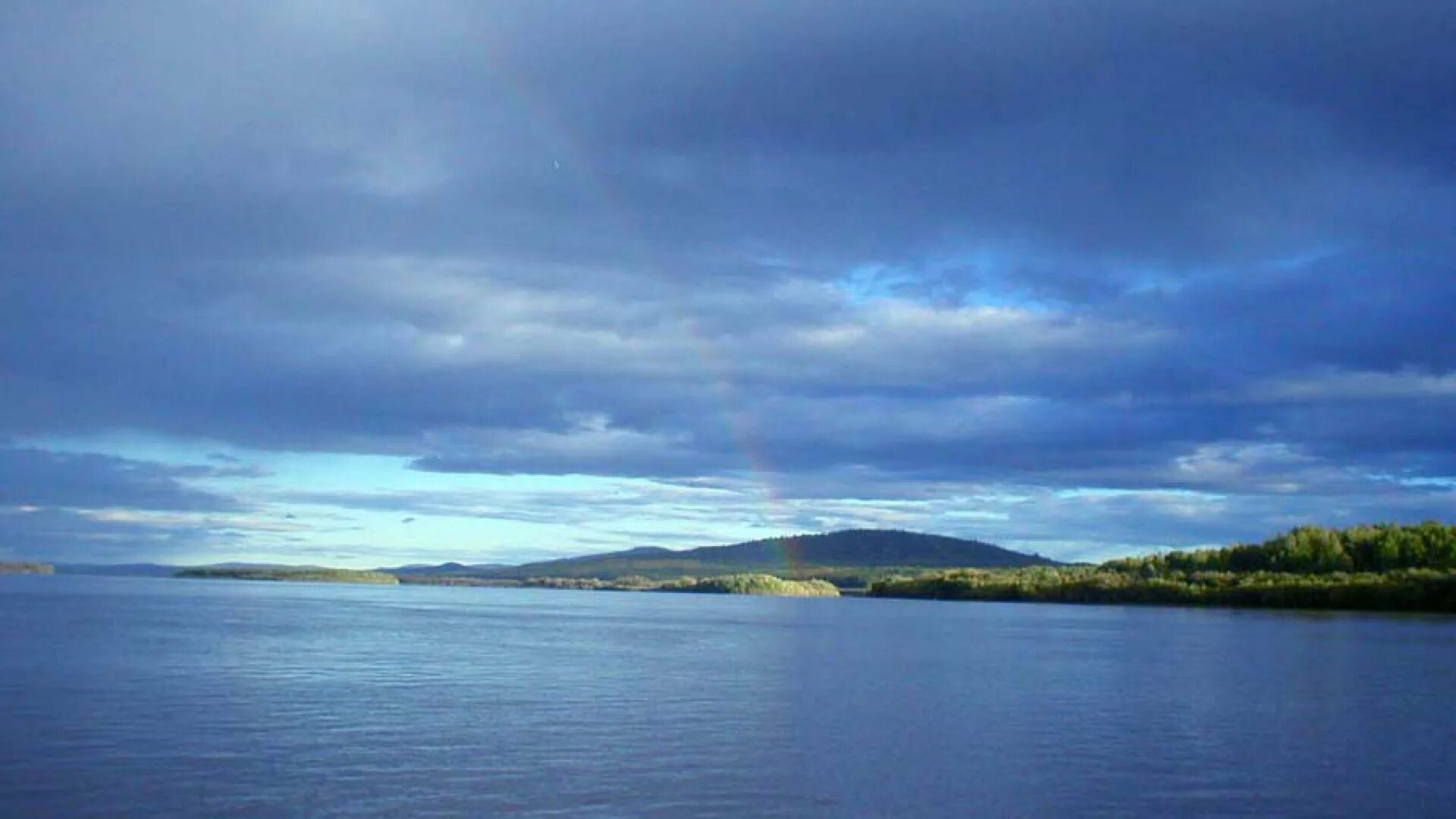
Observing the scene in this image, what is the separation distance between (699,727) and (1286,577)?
389 ft

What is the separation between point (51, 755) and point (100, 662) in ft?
71.8

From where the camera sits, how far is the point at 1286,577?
137m

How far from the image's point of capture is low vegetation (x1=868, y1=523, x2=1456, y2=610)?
128 meters

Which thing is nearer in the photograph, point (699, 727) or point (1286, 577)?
point (699, 727)

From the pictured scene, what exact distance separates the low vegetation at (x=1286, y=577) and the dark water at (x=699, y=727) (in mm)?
64994

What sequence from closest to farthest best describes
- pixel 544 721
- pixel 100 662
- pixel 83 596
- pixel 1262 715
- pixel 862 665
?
pixel 544 721, pixel 1262 715, pixel 100 662, pixel 862 665, pixel 83 596

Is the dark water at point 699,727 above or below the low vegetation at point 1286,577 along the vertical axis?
below

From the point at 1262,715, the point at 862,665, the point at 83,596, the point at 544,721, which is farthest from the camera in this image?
the point at 83,596

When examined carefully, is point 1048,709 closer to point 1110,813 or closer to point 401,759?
point 1110,813

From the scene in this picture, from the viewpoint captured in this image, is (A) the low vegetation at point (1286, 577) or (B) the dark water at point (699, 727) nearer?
(B) the dark water at point (699, 727)

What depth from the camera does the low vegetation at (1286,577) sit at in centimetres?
12800

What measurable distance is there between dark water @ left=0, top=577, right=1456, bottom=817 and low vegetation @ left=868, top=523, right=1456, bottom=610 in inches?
2559

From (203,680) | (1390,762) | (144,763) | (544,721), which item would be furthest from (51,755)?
(1390,762)

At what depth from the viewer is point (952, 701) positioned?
41.2 meters
